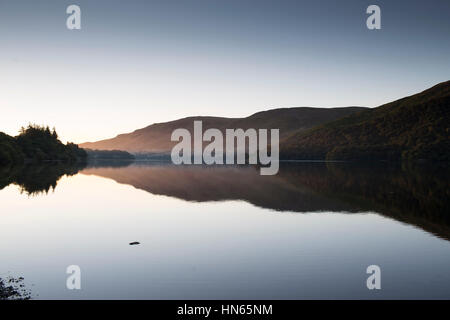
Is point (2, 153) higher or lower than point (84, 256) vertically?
higher

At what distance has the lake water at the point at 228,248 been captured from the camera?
16.0 meters

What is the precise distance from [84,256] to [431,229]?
23.1 m

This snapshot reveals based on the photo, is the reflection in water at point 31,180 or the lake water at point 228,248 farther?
the reflection in water at point 31,180

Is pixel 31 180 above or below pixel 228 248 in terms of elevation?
above

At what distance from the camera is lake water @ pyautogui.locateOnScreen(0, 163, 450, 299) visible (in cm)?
1602

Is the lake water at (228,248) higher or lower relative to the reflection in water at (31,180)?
lower

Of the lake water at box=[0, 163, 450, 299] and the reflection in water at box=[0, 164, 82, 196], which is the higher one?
the reflection in water at box=[0, 164, 82, 196]

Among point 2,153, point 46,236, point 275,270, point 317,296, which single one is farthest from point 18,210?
point 2,153

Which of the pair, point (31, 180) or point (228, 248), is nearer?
point (228, 248)

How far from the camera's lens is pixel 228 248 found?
2317 centimetres
